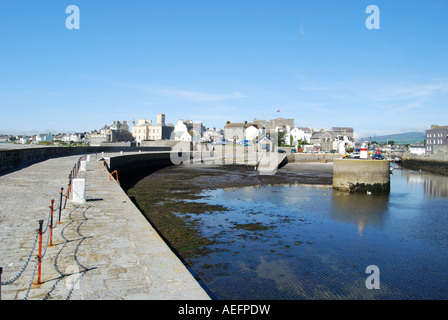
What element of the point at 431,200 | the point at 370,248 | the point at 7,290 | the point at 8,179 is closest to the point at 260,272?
the point at 370,248

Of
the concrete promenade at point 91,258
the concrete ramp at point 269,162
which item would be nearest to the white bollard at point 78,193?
the concrete promenade at point 91,258

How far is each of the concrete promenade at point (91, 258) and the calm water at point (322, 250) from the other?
6.14 feet

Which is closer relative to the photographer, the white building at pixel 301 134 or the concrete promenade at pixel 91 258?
the concrete promenade at pixel 91 258

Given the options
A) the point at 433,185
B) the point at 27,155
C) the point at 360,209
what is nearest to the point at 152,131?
the point at 27,155

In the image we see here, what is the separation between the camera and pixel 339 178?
25.2 m

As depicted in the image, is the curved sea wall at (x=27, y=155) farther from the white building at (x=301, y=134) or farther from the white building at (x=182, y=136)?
the white building at (x=301, y=134)

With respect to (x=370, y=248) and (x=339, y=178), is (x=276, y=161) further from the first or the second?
(x=370, y=248)

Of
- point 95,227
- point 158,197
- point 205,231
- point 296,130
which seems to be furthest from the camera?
point 296,130

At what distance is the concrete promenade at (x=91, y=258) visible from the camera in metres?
4.78

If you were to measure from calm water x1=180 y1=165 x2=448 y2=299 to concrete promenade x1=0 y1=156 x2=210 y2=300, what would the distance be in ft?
6.14
